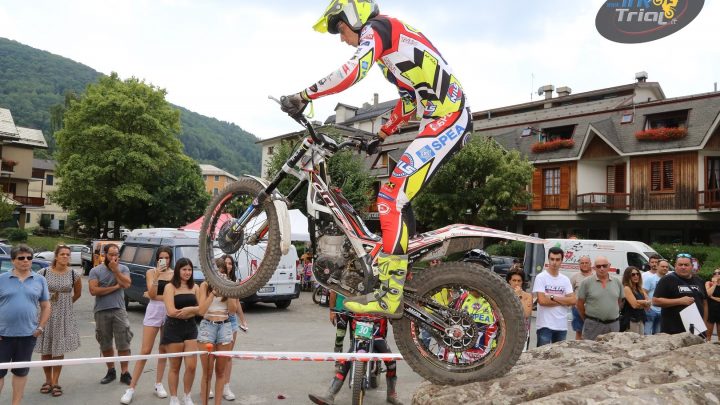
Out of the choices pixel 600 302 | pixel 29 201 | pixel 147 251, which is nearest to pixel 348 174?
pixel 147 251

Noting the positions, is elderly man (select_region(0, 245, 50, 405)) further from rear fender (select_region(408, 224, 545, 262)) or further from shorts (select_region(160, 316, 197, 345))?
rear fender (select_region(408, 224, 545, 262))

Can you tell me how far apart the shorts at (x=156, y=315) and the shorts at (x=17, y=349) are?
156 centimetres

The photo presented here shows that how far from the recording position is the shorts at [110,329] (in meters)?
7.97

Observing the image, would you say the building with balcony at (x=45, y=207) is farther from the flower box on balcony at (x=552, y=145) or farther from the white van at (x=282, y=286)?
the white van at (x=282, y=286)

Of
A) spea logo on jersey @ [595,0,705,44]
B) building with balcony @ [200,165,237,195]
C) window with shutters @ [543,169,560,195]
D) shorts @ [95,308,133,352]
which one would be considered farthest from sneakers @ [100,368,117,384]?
building with balcony @ [200,165,237,195]

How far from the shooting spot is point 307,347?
36.2ft

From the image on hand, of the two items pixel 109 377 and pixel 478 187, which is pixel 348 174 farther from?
pixel 478 187

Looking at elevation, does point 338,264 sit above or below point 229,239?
below

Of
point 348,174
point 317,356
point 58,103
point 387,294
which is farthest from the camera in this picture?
point 58,103

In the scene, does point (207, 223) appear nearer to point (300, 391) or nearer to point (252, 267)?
point (252, 267)

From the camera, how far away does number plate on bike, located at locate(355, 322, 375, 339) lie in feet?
19.2

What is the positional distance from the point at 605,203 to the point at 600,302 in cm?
2618

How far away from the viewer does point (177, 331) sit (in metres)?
6.92

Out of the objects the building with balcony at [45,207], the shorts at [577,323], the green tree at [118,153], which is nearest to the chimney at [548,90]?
the green tree at [118,153]
